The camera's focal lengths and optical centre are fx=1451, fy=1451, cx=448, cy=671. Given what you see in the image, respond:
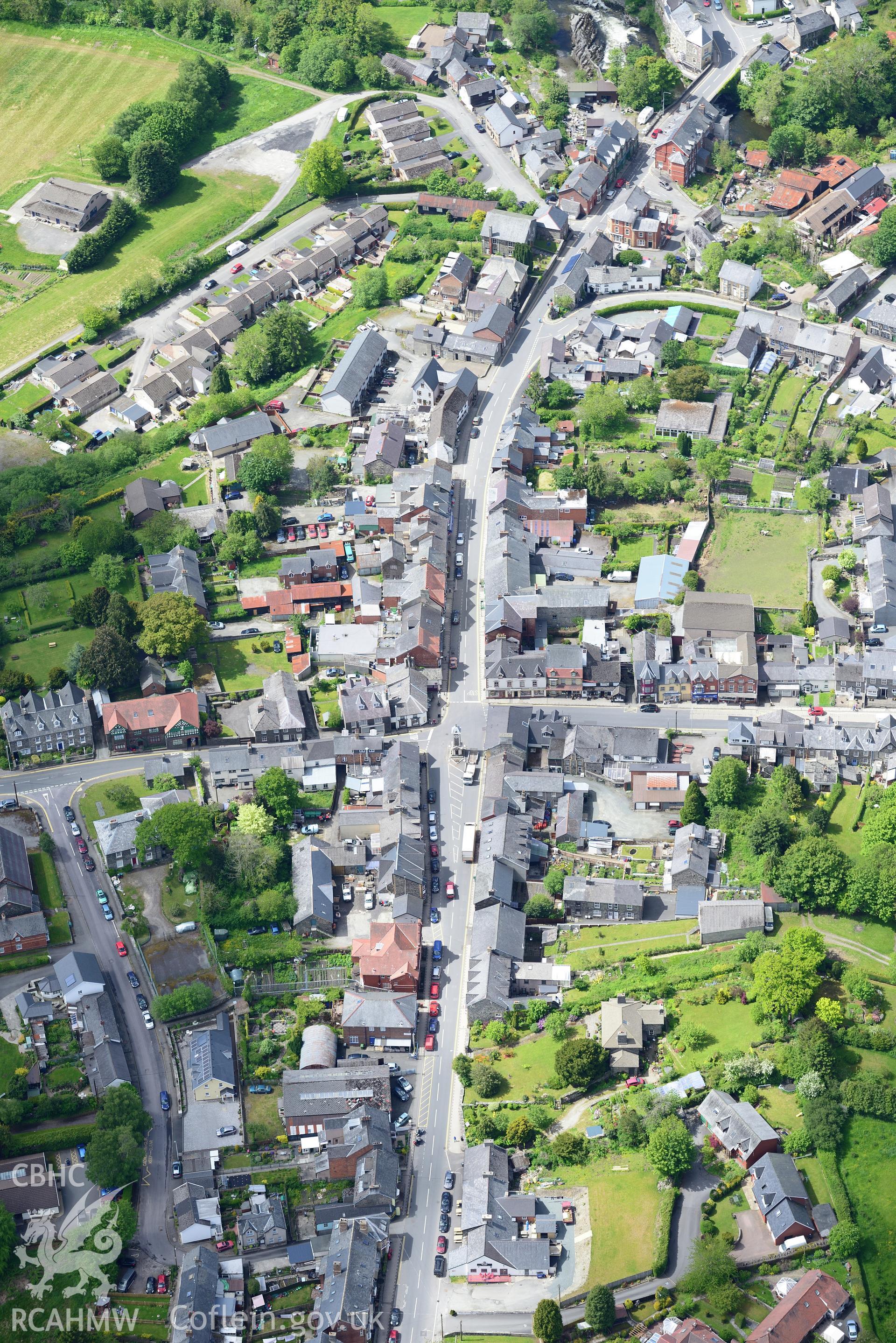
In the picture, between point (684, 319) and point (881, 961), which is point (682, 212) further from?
point (881, 961)

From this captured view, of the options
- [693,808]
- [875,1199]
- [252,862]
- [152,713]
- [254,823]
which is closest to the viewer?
[875,1199]

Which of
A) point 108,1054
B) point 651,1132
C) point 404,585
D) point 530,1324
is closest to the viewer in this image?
point 530,1324

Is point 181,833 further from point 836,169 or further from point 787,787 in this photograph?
point 836,169

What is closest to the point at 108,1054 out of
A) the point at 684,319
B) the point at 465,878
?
the point at 465,878

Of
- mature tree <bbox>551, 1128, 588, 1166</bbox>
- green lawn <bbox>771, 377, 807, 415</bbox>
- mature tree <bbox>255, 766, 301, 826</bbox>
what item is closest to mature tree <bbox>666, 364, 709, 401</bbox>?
green lawn <bbox>771, 377, 807, 415</bbox>

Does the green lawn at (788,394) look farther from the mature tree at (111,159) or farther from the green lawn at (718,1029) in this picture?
the mature tree at (111,159)

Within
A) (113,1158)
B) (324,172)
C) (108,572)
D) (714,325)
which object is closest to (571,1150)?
(113,1158)
